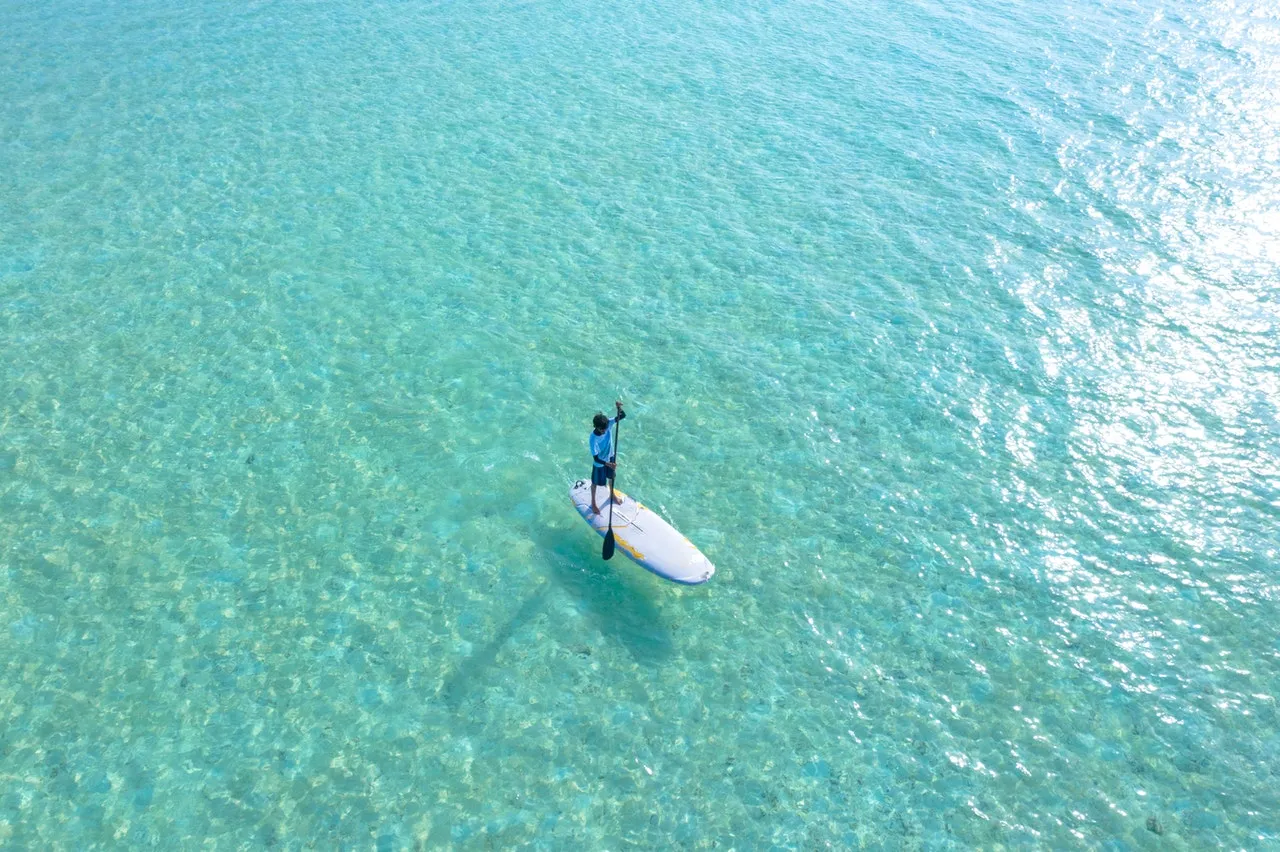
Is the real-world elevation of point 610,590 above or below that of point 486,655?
above

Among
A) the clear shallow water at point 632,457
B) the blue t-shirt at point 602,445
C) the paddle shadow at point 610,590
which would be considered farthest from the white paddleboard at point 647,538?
the blue t-shirt at point 602,445

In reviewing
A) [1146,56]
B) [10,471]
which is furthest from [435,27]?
[1146,56]

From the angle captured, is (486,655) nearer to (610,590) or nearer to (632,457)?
(610,590)

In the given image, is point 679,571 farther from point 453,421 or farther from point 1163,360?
point 1163,360

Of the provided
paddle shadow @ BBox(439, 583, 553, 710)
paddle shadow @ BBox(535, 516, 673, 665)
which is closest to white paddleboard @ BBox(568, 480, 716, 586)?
paddle shadow @ BBox(535, 516, 673, 665)

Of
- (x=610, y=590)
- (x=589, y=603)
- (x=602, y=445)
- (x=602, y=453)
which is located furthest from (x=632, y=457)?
(x=589, y=603)

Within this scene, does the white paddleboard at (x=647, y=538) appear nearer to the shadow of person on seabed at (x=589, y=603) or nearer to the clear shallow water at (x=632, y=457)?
the shadow of person on seabed at (x=589, y=603)

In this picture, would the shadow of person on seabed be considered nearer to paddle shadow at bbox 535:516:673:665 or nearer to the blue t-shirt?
paddle shadow at bbox 535:516:673:665
